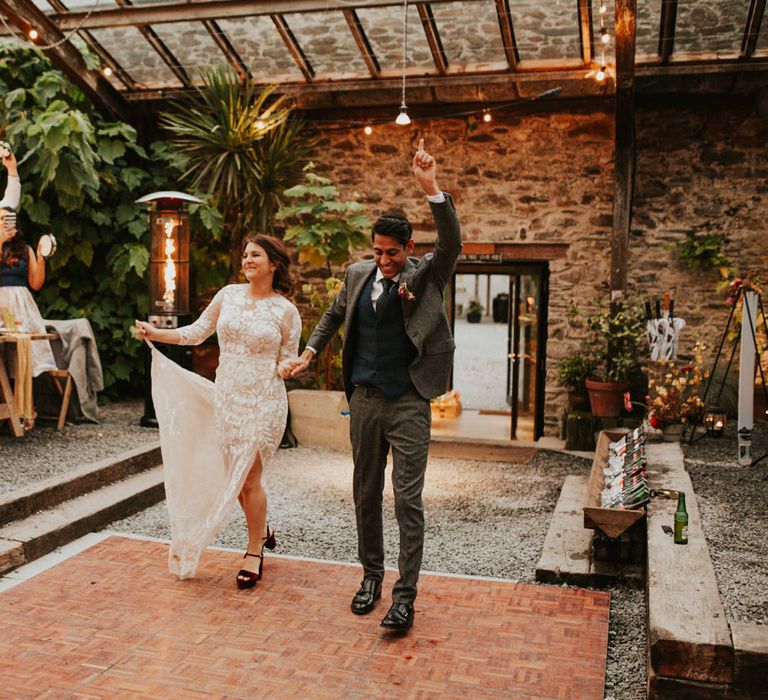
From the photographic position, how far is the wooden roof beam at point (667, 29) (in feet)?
22.8

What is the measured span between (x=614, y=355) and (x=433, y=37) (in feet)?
11.2

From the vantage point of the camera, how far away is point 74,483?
5336mm

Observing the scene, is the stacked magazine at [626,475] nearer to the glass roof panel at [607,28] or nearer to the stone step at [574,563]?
the stone step at [574,563]

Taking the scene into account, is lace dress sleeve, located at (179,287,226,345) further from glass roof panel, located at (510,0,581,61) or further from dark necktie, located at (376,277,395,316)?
glass roof panel, located at (510,0,581,61)

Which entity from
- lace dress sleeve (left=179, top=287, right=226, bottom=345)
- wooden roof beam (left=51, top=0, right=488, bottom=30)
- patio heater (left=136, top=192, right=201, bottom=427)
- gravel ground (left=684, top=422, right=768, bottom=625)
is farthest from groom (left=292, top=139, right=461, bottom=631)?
wooden roof beam (left=51, top=0, right=488, bottom=30)

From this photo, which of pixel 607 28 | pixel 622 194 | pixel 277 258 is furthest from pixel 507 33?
pixel 277 258

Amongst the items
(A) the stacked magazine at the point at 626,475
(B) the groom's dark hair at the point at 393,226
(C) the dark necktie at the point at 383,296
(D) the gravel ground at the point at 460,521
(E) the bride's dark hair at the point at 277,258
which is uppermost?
(B) the groom's dark hair at the point at 393,226

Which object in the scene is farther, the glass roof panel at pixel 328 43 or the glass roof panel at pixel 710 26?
the glass roof panel at pixel 328 43

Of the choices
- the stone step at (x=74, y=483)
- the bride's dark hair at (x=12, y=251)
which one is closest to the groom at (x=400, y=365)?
the stone step at (x=74, y=483)

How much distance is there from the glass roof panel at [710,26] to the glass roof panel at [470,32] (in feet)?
5.14

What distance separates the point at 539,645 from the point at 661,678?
622mm

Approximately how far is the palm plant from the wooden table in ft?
8.54

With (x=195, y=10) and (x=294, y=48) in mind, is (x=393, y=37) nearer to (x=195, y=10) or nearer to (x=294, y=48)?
(x=294, y=48)

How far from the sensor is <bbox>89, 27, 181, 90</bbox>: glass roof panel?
8.40 metres
